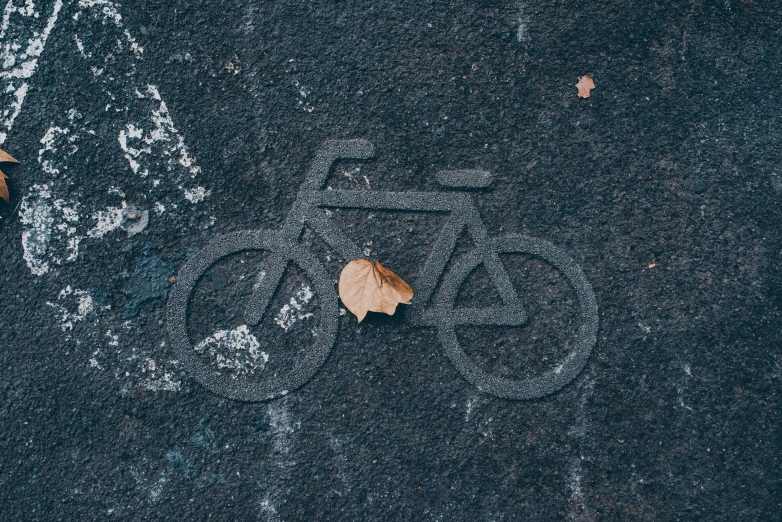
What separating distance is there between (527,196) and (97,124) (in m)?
2.31

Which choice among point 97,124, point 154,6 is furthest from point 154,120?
point 154,6

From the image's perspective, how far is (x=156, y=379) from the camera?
2.53 metres

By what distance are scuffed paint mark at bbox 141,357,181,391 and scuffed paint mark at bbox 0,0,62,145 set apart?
4.68ft

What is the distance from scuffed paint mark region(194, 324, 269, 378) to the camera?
101 inches

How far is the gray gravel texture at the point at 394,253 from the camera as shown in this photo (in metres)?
2.49

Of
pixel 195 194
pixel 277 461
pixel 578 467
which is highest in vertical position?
pixel 195 194

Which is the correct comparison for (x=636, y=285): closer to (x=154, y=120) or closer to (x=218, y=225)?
(x=218, y=225)

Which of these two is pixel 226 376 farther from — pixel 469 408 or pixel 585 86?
pixel 585 86

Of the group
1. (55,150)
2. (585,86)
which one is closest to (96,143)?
(55,150)

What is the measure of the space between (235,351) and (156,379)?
0.42 m

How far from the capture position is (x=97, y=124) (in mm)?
2627

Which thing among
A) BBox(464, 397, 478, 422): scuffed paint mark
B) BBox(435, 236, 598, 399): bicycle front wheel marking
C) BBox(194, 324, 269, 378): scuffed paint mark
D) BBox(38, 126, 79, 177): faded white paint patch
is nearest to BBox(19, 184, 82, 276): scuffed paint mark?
BBox(38, 126, 79, 177): faded white paint patch

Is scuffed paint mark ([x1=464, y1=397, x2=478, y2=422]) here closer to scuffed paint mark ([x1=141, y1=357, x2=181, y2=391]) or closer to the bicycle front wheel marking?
the bicycle front wheel marking

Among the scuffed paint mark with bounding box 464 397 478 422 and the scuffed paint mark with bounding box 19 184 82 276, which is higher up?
the scuffed paint mark with bounding box 19 184 82 276
